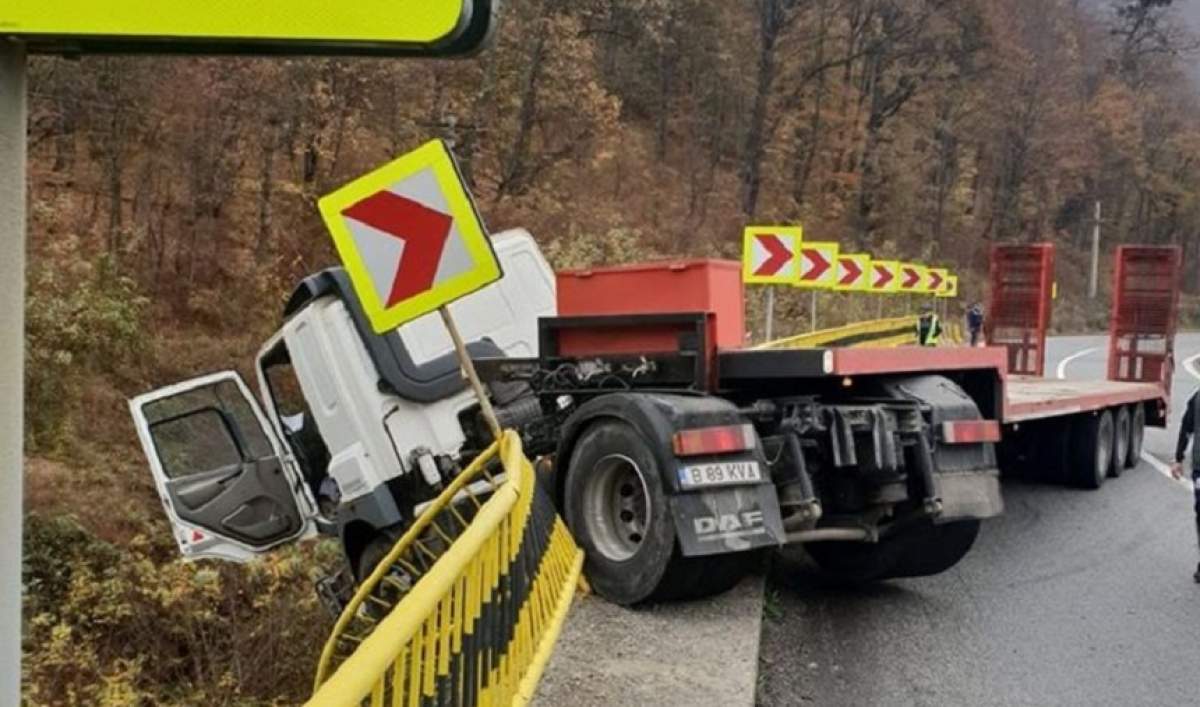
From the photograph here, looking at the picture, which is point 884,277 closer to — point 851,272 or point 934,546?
point 851,272

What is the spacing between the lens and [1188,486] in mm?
11008

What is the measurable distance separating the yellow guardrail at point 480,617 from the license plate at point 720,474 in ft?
2.19

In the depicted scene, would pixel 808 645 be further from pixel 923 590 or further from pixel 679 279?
pixel 679 279

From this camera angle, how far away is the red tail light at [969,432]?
6301mm

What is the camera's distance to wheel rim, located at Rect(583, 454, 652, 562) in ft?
19.0

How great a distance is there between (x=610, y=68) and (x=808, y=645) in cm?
3417

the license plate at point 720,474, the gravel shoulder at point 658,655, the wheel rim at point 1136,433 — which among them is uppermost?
the license plate at point 720,474

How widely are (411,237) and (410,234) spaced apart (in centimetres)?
1

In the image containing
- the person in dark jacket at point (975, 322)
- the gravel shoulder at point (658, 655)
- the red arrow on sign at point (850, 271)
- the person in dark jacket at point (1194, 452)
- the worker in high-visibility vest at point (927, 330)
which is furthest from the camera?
the person in dark jacket at point (975, 322)

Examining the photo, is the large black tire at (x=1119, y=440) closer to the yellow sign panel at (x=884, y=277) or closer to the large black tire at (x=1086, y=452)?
the large black tire at (x=1086, y=452)

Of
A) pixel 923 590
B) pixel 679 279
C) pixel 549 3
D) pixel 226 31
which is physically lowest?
pixel 923 590

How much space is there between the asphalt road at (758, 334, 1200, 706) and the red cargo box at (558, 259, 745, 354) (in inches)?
64.2

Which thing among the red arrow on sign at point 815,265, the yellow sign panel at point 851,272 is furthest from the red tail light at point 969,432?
the yellow sign panel at point 851,272

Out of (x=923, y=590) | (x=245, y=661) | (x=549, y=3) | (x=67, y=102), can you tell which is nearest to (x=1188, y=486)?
(x=923, y=590)
